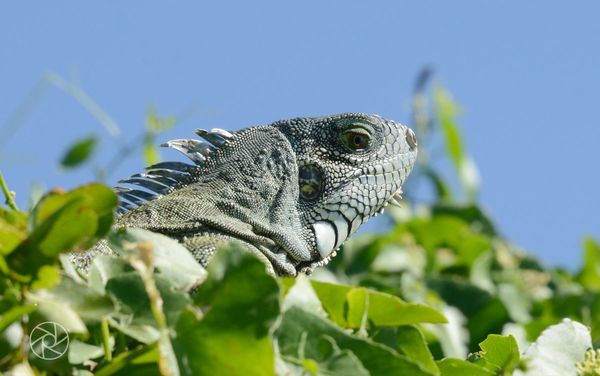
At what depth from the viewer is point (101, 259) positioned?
6.74 feet

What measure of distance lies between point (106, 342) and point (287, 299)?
0.92 ft

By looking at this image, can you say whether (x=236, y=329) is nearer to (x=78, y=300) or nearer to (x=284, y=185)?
(x=78, y=300)

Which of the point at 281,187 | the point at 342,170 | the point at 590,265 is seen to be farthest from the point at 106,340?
the point at 590,265

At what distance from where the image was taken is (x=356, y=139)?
448 cm

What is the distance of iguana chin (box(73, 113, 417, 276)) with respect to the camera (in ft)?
12.0

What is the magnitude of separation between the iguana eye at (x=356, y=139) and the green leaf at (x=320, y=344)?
245 centimetres

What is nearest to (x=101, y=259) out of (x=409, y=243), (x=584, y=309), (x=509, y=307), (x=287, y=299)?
(x=287, y=299)

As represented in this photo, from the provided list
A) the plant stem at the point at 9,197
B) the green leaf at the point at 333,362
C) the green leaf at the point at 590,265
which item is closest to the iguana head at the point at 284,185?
the plant stem at the point at 9,197

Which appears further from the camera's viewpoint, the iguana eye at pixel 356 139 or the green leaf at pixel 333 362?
the iguana eye at pixel 356 139

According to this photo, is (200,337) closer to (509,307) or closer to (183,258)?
(183,258)

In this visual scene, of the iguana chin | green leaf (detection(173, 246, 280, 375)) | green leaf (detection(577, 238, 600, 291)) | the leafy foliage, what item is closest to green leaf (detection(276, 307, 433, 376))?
the leafy foliage

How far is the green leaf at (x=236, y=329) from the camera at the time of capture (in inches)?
70.2

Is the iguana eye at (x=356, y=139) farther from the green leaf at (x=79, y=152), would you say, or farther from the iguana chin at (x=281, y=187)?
the green leaf at (x=79, y=152)

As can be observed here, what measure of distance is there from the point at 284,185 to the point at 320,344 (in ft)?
7.34
